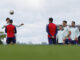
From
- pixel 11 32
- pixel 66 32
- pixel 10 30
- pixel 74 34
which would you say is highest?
pixel 10 30

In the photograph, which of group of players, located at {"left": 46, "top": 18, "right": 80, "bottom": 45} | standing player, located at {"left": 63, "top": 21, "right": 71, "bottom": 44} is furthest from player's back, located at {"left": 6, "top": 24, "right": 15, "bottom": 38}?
standing player, located at {"left": 63, "top": 21, "right": 71, "bottom": 44}

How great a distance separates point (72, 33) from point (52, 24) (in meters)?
1.86

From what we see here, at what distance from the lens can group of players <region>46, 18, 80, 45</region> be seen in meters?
16.9

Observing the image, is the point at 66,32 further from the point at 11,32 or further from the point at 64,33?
the point at 11,32

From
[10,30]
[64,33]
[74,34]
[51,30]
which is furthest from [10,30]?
[74,34]

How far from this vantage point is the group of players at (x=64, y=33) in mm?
16922

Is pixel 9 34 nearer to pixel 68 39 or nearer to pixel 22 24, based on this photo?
pixel 22 24

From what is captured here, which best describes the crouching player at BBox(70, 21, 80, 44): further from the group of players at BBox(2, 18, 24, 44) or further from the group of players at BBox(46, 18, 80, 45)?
the group of players at BBox(2, 18, 24, 44)

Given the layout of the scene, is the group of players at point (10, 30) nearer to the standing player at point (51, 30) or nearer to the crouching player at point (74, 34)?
the standing player at point (51, 30)

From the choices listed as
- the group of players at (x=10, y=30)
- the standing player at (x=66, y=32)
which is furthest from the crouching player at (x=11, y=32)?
the standing player at (x=66, y=32)

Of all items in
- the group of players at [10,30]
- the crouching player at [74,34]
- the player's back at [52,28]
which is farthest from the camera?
the crouching player at [74,34]

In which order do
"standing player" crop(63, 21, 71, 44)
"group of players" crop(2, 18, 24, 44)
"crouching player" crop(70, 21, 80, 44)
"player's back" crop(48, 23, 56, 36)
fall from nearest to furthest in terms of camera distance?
"player's back" crop(48, 23, 56, 36) < "group of players" crop(2, 18, 24, 44) < "standing player" crop(63, 21, 71, 44) < "crouching player" crop(70, 21, 80, 44)

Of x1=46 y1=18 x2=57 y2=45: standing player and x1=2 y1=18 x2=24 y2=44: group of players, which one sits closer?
x1=46 y1=18 x2=57 y2=45: standing player

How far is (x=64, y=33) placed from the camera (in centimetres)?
1838
